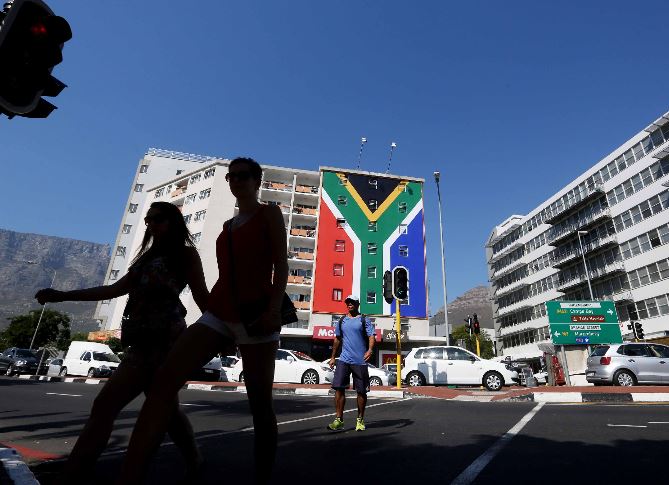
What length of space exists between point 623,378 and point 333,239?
28.4 metres

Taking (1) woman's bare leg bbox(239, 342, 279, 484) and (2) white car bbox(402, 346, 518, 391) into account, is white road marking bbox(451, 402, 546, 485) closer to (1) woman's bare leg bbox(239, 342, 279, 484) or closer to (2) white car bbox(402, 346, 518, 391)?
(1) woman's bare leg bbox(239, 342, 279, 484)

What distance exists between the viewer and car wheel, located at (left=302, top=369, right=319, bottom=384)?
16266 mm

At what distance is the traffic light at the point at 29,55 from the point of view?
8.13 feet

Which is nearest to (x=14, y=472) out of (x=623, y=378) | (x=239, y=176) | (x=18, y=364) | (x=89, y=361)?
(x=239, y=176)

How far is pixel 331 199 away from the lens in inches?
1630

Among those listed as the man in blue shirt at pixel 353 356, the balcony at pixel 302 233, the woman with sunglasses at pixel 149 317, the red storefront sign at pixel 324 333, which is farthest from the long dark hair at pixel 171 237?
the balcony at pixel 302 233

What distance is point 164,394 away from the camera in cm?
200

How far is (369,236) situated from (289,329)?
12083mm

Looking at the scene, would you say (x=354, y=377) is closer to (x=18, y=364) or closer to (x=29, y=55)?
(x=29, y=55)

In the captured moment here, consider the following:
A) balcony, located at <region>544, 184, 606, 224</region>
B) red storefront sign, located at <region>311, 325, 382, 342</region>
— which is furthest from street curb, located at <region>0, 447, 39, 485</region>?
balcony, located at <region>544, 184, 606, 224</region>

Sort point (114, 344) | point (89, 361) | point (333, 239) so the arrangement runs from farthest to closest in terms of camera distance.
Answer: point (114, 344)
point (333, 239)
point (89, 361)

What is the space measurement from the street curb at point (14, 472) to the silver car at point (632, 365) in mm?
15983

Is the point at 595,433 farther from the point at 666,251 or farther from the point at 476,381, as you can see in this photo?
the point at 666,251

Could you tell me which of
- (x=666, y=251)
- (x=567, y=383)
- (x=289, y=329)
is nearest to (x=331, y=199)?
(x=289, y=329)
